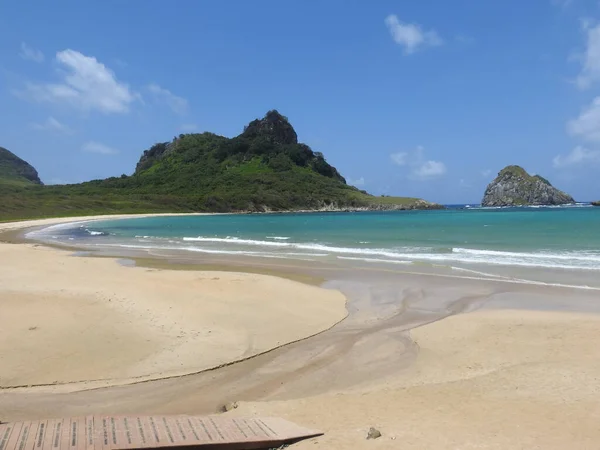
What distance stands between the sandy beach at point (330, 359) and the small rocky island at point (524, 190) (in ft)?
652

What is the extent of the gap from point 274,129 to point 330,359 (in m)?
192

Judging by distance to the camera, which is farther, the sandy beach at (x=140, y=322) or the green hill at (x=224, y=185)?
the green hill at (x=224, y=185)

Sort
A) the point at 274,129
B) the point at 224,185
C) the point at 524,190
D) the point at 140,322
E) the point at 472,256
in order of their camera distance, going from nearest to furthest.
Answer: the point at 140,322
the point at 472,256
the point at 224,185
the point at 524,190
the point at 274,129

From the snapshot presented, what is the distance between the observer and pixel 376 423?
5.29 metres

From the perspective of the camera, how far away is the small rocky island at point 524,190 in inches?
7490

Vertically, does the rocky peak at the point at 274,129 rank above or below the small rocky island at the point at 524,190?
above

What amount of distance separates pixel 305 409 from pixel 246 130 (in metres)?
199

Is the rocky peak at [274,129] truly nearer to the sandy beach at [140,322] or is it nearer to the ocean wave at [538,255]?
the ocean wave at [538,255]

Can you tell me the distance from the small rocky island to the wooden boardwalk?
685 ft

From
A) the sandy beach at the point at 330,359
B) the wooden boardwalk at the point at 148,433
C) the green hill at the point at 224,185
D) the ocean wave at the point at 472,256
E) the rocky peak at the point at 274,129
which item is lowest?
the sandy beach at the point at 330,359

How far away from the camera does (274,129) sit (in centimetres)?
19425

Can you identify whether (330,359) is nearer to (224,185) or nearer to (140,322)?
(140,322)

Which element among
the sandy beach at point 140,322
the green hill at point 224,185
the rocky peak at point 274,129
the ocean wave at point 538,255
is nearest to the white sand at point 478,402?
the sandy beach at point 140,322

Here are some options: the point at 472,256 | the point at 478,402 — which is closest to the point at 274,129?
the point at 472,256
